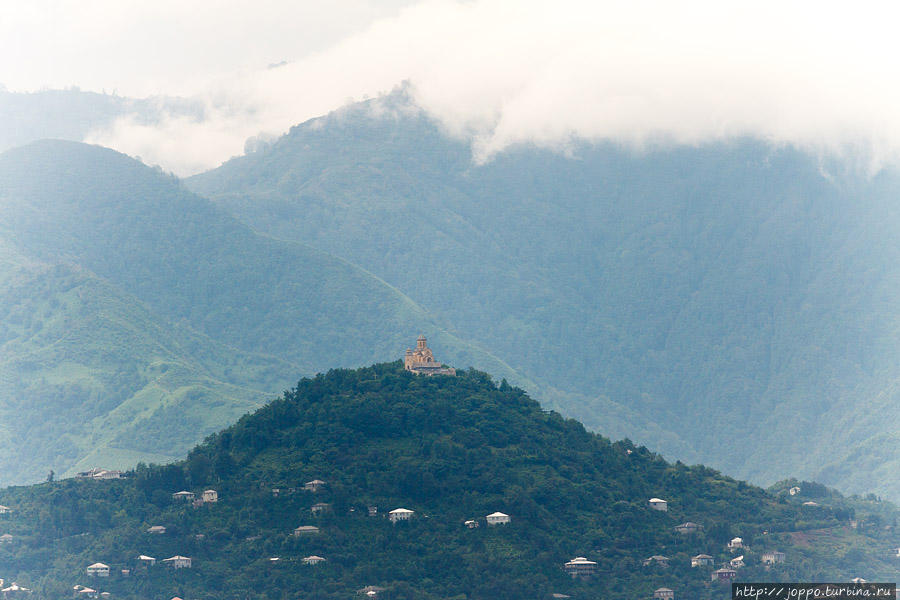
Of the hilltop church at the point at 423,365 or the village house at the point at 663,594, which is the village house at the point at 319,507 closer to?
the village house at the point at 663,594

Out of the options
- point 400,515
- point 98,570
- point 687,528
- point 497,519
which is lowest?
point 98,570

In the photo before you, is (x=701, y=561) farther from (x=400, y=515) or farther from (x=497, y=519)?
(x=400, y=515)

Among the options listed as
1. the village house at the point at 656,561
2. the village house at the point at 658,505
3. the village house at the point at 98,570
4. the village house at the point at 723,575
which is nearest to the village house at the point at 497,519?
the village house at the point at 656,561

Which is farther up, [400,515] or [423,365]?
[423,365]

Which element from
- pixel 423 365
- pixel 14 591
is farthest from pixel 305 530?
pixel 423 365

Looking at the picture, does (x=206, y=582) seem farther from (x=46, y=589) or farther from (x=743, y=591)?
(x=743, y=591)

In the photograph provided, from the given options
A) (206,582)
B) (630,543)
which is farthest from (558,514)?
(206,582)
